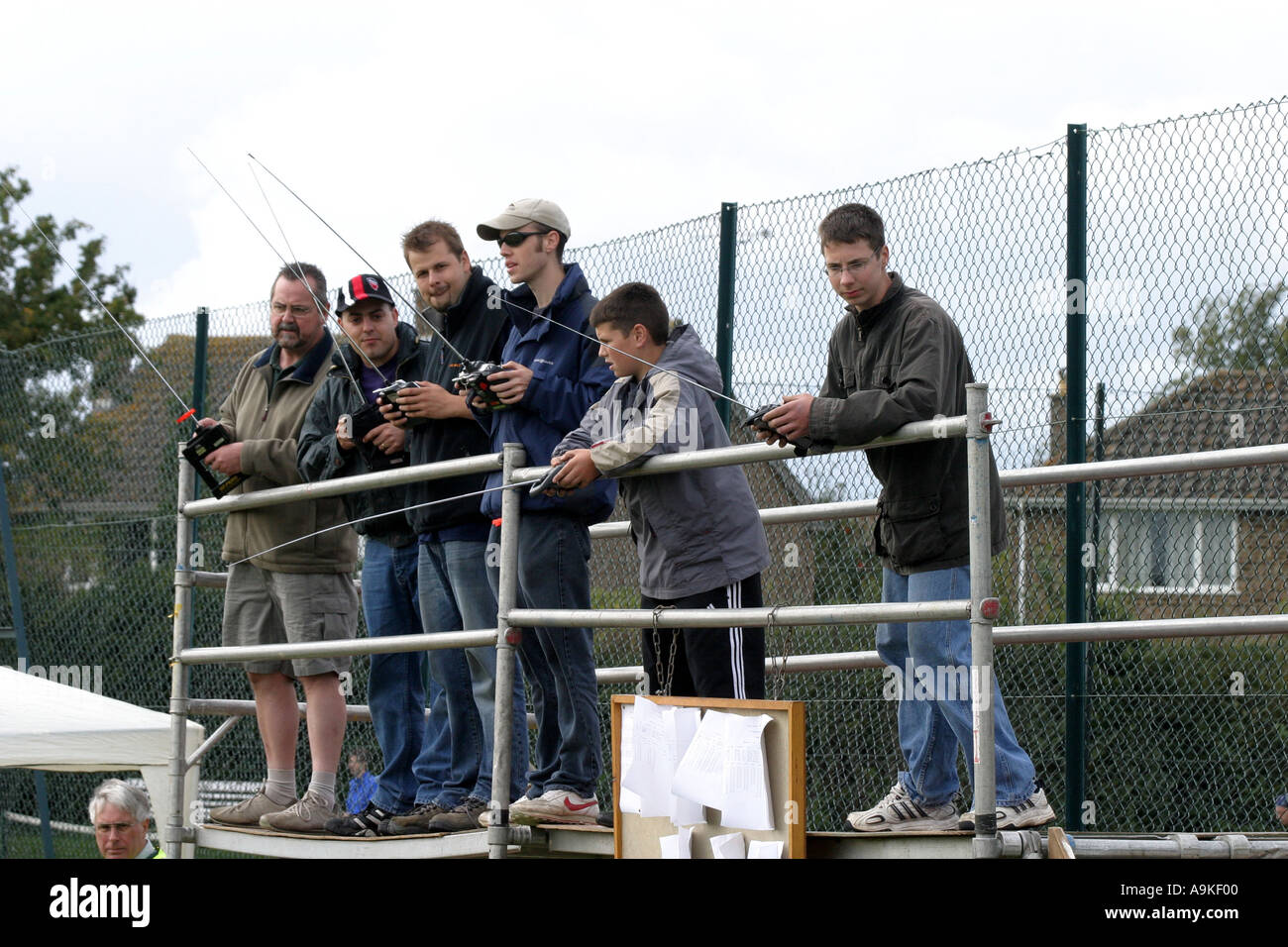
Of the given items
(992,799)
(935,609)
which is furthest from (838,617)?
(992,799)

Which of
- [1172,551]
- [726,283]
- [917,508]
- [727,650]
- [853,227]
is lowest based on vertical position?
[727,650]

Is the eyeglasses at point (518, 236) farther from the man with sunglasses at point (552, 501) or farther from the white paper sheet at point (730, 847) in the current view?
the white paper sheet at point (730, 847)

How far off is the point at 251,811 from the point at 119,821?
917mm

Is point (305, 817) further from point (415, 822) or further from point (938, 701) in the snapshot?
point (938, 701)

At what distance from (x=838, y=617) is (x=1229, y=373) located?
85.1 inches

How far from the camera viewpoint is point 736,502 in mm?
4547

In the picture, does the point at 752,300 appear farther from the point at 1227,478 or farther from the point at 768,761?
the point at 768,761

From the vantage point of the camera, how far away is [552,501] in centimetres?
480

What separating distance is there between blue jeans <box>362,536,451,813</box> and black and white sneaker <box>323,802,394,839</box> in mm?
122

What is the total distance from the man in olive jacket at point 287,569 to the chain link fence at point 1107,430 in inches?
54.4

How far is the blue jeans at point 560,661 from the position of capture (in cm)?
478

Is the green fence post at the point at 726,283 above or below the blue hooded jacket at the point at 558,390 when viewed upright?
above

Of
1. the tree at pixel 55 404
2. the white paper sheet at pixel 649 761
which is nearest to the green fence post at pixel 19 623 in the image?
the tree at pixel 55 404

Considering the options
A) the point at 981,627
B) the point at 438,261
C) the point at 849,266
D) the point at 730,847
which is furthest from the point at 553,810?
the point at 438,261
